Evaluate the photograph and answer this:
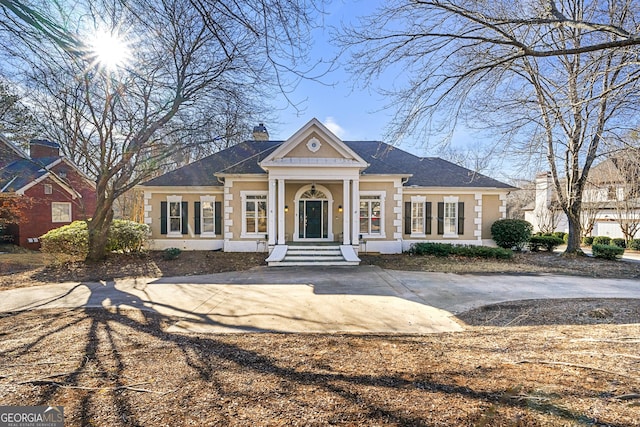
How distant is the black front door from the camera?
14883 mm

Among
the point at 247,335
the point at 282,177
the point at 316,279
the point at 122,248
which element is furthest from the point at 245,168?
the point at 247,335

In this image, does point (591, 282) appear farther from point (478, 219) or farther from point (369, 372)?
point (369, 372)

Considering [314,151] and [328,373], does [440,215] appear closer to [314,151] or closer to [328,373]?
[314,151]

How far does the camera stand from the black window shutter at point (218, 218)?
48.3 ft

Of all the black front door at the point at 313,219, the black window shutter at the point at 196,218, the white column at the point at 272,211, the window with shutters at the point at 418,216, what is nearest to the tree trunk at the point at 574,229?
the window with shutters at the point at 418,216

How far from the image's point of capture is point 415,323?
17.6 feet

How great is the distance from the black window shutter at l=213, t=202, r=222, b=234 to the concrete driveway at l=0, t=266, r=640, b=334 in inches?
200

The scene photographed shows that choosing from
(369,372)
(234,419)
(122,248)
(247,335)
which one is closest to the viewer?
(234,419)

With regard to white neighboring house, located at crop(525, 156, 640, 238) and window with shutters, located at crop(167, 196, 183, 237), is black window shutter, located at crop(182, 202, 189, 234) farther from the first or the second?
white neighboring house, located at crop(525, 156, 640, 238)

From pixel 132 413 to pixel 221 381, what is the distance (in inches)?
30.0

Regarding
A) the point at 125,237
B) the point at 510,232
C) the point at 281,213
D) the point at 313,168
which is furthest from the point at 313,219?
the point at 510,232

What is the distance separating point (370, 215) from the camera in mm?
14570

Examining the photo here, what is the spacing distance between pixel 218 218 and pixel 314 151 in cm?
592

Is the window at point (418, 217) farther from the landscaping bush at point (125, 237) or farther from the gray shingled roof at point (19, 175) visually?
the gray shingled roof at point (19, 175)
